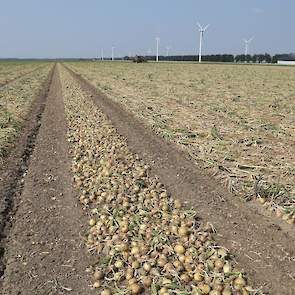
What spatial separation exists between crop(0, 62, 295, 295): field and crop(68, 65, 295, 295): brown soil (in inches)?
0.7

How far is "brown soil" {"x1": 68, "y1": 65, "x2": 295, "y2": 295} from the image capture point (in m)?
4.59

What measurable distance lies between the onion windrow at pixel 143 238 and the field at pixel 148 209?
0.05 ft

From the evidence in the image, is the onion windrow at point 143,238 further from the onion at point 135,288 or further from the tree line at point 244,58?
the tree line at point 244,58

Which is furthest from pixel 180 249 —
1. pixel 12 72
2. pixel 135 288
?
pixel 12 72

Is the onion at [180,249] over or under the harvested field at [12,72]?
over

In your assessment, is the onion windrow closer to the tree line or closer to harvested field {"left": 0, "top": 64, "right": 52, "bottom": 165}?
harvested field {"left": 0, "top": 64, "right": 52, "bottom": 165}

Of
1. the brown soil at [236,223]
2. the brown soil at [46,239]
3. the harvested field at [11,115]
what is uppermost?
the brown soil at [236,223]

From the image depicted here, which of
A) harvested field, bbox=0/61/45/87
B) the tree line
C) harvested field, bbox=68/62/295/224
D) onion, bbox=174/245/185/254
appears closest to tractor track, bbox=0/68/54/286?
onion, bbox=174/245/185/254

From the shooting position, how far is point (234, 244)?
5191 mm

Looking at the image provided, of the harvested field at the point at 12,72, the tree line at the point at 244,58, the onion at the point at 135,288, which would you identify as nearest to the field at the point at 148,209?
the onion at the point at 135,288

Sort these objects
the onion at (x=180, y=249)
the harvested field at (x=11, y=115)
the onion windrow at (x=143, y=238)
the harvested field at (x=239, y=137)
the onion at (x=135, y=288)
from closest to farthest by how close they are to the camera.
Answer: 1. the onion at (x=135, y=288)
2. the onion windrow at (x=143, y=238)
3. the onion at (x=180, y=249)
4. the harvested field at (x=239, y=137)
5. the harvested field at (x=11, y=115)

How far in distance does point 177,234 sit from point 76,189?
8.51 feet

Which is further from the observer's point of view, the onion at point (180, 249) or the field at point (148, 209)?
the onion at point (180, 249)

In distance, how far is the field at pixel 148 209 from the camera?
14.8 ft
